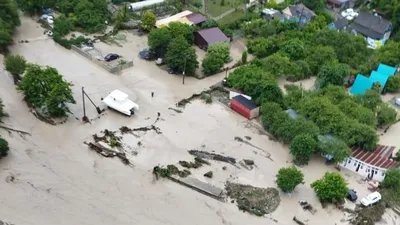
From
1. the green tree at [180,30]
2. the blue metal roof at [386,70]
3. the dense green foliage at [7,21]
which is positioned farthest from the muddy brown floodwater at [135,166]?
the blue metal roof at [386,70]

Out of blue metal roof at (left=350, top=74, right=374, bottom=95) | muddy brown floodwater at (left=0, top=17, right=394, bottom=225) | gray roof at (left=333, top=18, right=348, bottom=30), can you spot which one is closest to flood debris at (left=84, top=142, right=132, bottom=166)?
muddy brown floodwater at (left=0, top=17, right=394, bottom=225)

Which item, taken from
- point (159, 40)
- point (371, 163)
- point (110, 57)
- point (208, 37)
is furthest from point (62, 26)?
point (371, 163)

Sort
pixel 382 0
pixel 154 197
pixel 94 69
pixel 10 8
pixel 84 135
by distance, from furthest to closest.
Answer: pixel 382 0, pixel 10 8, pixel 94 69, pixel 84 135, pixel 154 197

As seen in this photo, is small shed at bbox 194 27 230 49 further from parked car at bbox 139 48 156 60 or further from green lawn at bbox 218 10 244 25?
parked car at bbox 139 48 156 60

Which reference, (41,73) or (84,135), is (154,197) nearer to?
(84,135)

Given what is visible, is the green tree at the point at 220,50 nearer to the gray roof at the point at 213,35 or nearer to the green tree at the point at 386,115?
the gray roof at the point at 213,35

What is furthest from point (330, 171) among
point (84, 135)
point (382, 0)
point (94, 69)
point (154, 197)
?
point (382, 0)
